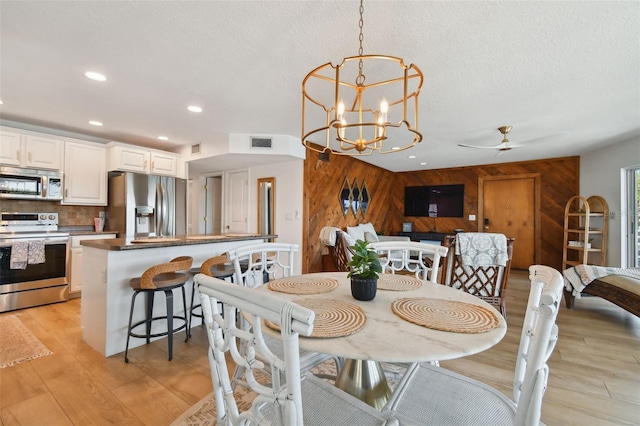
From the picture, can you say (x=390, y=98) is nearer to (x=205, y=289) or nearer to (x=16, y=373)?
(x=205, y=289)

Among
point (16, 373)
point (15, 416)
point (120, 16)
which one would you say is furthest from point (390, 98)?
point (16, 373)

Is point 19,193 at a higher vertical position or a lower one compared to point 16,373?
higher

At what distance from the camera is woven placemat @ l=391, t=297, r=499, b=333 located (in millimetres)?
985

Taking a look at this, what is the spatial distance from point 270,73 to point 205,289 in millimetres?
2105

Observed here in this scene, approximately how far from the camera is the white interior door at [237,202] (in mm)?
5258

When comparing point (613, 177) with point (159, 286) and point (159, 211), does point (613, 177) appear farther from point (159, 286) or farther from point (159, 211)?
point (159, 211)

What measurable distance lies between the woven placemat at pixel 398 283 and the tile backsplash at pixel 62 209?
4.76 m

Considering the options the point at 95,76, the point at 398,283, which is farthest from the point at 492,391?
the point at 95,76

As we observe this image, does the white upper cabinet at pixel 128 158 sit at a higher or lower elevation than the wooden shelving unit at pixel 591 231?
higher

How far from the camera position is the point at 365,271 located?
1.29 metres

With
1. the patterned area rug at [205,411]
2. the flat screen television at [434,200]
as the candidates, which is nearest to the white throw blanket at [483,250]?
the patterned area rug at [205,411]

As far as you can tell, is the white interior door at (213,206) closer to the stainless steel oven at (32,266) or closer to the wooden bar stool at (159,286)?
the stainless steel oven at (32,266)

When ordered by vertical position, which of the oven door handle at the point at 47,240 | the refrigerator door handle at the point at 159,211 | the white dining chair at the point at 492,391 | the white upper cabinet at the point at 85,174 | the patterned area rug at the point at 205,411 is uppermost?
the white upper cabinet at the point at 85,174

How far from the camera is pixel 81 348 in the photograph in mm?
2400
